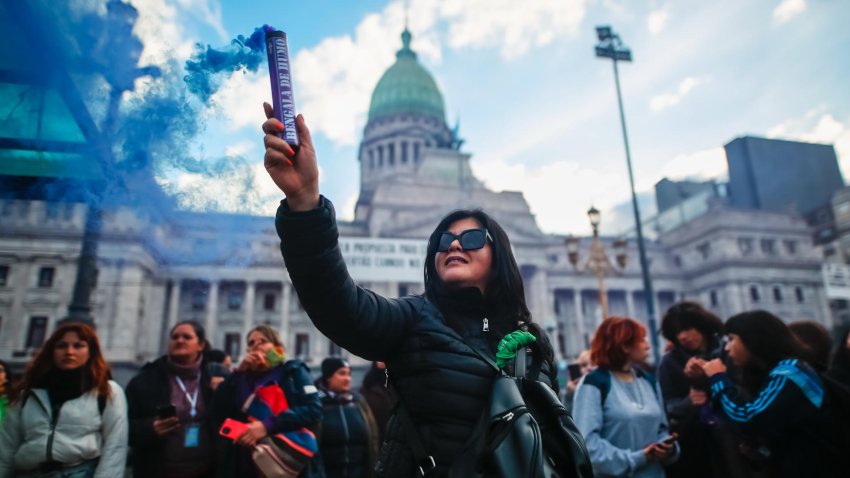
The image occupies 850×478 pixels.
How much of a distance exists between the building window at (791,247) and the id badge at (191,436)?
54.5m

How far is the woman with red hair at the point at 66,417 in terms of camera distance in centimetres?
332

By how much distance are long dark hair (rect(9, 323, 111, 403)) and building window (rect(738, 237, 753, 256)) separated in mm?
50255

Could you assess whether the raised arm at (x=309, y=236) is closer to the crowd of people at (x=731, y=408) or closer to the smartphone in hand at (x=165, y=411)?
the crowd of people at (x=731, y=408)

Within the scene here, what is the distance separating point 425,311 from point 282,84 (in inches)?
34.0

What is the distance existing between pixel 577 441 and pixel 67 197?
2.68 meters

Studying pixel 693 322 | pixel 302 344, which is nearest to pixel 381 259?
pixel 693 322

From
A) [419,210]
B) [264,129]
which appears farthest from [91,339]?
[419,210]

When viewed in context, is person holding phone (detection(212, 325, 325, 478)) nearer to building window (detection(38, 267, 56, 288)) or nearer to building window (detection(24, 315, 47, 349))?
building window (detection(38, 267, 56, 288))

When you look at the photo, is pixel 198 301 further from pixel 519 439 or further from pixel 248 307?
pixel 519 439

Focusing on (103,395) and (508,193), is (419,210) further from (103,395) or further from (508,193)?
(103,395)

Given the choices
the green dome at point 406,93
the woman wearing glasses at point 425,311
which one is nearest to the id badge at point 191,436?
the woman wearing glasses at point 425,311

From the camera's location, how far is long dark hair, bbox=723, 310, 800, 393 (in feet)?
10.8

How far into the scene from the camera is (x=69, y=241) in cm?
1748

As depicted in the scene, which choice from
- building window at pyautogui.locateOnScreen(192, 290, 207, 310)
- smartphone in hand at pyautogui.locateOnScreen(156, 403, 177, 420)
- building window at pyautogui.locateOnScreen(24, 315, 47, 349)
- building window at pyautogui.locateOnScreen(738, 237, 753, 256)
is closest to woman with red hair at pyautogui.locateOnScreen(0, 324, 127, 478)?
smartphone in hand at pyautogui.locateOnScreen(156, 403, 177, 420)
